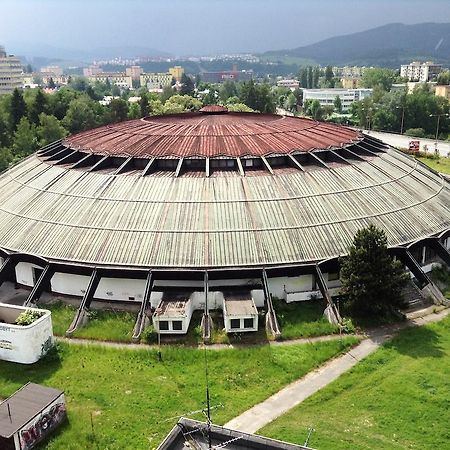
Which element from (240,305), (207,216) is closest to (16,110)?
(207,216)

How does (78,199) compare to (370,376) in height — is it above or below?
above

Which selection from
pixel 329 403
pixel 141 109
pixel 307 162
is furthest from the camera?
pixel 141 109

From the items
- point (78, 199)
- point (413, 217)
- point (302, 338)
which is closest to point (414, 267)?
point (413, 217)

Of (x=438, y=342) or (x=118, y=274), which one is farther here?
(x=118, y=274)

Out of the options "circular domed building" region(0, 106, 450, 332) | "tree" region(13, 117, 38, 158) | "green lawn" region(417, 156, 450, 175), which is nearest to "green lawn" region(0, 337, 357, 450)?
"circular domed building" region(0, 106, 450, 332)

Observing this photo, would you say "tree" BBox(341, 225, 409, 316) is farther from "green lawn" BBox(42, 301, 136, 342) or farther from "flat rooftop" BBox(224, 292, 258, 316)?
"green lawn" BBox(42, 301, 136, 342)

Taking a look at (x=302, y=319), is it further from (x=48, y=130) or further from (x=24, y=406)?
(x=48, y=130)

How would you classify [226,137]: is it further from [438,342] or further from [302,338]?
[438,342]

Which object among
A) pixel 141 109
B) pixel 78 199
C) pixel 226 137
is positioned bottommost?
pixel 141 109

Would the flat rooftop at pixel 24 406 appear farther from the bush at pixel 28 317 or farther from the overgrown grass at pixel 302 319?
the overgrown grass at pixel 302 319
